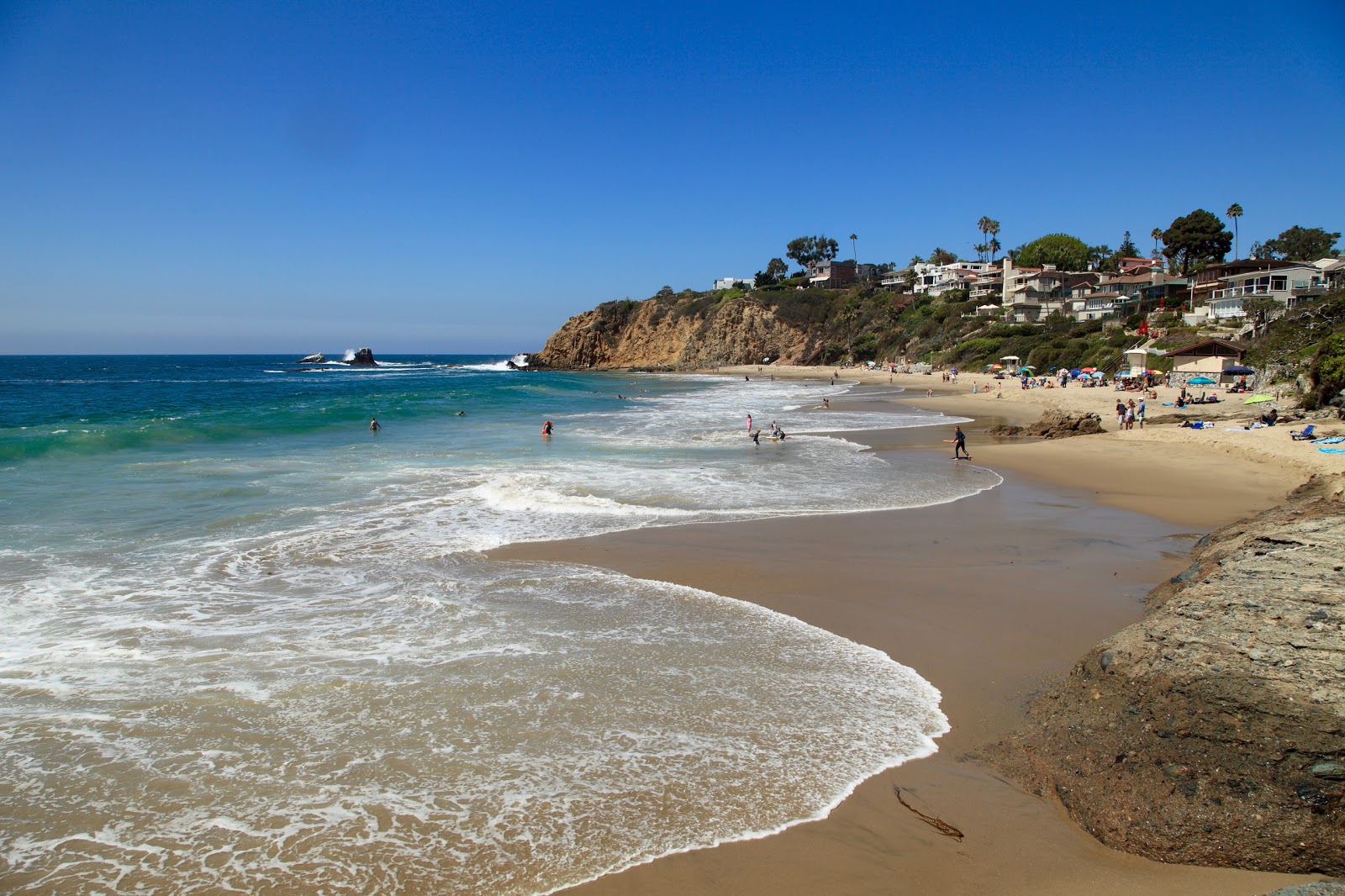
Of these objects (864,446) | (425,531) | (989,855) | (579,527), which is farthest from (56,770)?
(864,446)

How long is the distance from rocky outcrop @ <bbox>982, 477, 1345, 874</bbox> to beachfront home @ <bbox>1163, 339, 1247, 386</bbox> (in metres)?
39.9

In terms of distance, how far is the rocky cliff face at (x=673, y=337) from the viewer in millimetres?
107000

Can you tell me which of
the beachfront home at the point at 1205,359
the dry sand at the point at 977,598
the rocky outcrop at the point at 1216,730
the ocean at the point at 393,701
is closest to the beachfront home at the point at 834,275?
the beachfront home at the point at 1205,359

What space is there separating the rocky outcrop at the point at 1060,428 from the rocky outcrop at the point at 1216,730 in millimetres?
20873

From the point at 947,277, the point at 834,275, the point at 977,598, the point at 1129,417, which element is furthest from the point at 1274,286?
the point at 834,275

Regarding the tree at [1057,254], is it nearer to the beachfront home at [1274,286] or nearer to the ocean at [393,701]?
the beachfront home at [1274,286]

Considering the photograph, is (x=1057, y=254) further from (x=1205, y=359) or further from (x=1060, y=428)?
→ (x=1060, y=428)

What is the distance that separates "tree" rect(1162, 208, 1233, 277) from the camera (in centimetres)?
7450

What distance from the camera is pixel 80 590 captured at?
991 cm

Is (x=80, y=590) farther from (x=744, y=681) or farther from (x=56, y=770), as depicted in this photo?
(x=744, y=681)

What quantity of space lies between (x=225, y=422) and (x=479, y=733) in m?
36.4

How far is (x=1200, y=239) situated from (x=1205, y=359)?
4380 cm

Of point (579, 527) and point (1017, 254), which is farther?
point (1017, 254)

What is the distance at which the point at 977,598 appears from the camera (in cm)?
936
